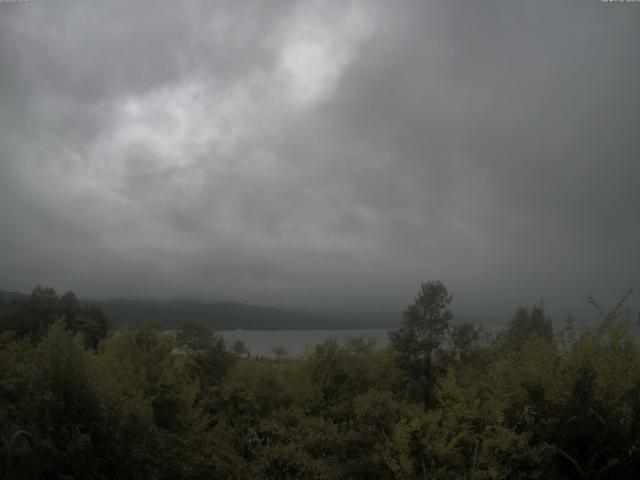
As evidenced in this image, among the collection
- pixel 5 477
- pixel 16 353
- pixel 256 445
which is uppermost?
pixel 16 353

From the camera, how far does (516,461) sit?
8781 mm

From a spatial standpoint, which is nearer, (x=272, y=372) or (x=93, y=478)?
(x=93, y=478)

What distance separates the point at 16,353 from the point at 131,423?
11.7 feet

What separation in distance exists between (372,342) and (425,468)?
688 inches

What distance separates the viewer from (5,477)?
669 cm

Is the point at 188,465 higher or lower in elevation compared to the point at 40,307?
lower

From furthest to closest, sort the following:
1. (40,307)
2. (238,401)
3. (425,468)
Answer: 1. (40,307)
2. (238,401)
3. (425,468)

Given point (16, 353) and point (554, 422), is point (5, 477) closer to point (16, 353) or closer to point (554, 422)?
point (16, 353)

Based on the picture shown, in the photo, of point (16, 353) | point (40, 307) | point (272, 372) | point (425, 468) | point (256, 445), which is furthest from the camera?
point (40, 307)

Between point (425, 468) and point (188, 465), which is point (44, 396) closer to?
point (188, 465)

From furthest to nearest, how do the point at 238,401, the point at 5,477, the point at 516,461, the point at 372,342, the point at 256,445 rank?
the point at 372,342, the point at 238,401, the point at 256,445, the point at 516,461, the point at 5,477

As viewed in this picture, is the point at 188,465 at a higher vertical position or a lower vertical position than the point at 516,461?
lower

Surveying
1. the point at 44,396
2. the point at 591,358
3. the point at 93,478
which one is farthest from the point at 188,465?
the point at 591,358

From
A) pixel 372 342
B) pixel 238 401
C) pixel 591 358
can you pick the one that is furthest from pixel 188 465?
pixel 372 342
